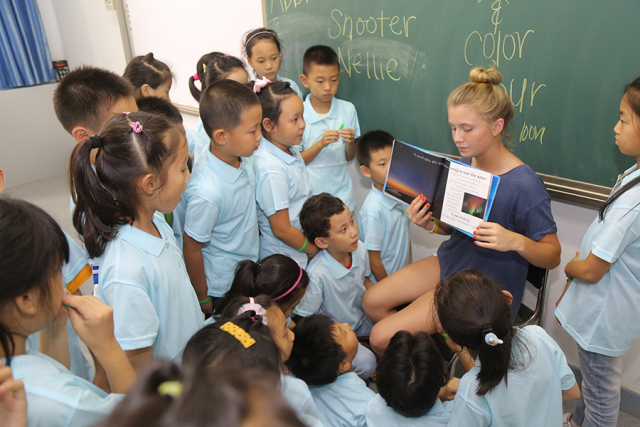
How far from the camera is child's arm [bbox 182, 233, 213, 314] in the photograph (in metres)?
1.54

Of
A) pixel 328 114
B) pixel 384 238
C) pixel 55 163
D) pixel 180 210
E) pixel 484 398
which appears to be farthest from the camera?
pixel 55 163

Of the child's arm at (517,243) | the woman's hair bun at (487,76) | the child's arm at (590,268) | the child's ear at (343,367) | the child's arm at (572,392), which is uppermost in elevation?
the woman's hair bun at (487,76)

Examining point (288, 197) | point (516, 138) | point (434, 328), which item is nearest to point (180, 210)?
point (288, 197)

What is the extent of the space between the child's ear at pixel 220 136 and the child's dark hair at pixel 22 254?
817 mm

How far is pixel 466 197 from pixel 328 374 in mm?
702

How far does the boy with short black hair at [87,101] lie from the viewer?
1421 mm

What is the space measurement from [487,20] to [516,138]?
0.49m

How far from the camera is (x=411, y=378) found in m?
1.13

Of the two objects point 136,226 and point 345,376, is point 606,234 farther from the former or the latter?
point 136,226

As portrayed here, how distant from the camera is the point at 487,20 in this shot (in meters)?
1.66

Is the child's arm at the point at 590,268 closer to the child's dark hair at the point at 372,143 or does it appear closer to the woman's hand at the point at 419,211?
the woman's hand at the point at 419,211

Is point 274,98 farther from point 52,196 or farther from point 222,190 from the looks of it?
point 52,196

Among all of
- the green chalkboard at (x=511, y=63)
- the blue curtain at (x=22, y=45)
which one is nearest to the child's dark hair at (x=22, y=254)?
the green chalkboard at (x=511, y=63)

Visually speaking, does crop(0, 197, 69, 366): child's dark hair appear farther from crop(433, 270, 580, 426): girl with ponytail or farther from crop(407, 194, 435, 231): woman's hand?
crop(407, 194, 435, 231): woman's hand
